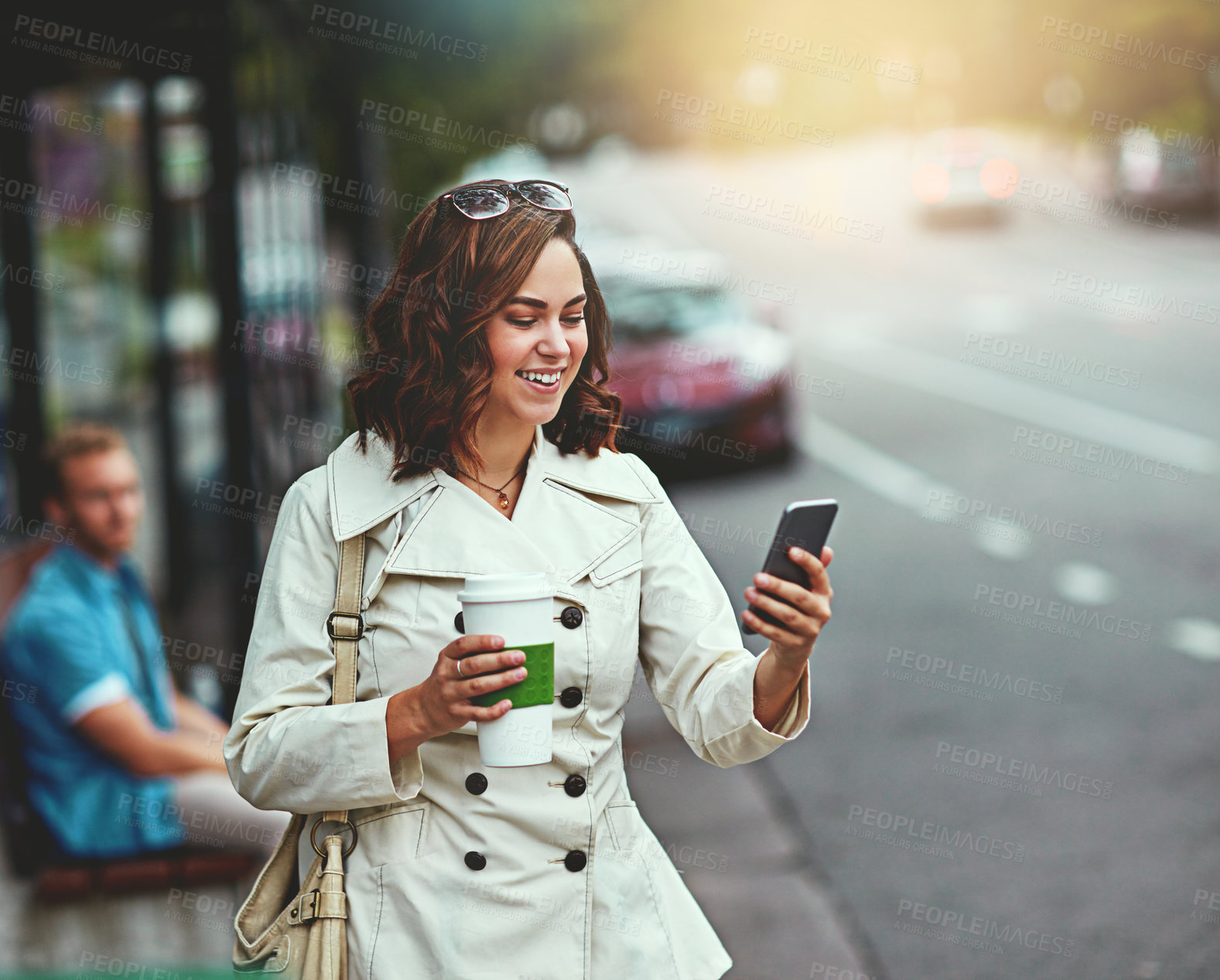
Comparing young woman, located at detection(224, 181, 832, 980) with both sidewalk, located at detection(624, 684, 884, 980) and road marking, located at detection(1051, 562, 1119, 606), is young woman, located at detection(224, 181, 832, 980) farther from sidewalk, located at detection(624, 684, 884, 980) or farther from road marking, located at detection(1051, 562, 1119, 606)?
road marking, located at detection(1051, 562, 1119, 606)

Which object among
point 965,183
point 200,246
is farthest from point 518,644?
point 965,183

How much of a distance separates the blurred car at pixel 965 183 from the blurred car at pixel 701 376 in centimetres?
1979

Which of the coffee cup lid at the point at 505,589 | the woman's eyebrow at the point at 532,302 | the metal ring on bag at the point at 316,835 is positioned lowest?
the metal ring on bag at the point at 316,835

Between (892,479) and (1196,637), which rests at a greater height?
(1196,637)

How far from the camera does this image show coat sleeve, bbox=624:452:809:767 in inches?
83.4

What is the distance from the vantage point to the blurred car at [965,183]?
29.9 meters

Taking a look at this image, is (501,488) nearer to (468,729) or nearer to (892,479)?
(468,729)

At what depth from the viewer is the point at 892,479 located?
11805 millimetres

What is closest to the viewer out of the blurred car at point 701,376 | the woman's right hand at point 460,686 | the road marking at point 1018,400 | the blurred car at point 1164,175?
the woman's right hand at point 460,686

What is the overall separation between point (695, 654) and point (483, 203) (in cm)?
81

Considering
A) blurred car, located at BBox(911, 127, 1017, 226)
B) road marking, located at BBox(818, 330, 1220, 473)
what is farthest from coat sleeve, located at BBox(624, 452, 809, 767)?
blurred car, located at BBox(911, 127, 1017, 226)

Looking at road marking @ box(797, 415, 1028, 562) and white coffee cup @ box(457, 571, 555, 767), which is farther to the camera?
road marking @ box(797, 415, 1028, 562)

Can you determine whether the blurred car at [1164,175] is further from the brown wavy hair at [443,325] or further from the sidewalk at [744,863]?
the brown wavy hair at [443,325]

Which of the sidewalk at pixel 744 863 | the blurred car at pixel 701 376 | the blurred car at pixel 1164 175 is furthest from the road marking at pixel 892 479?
the blurred car at pixel 1164 175
